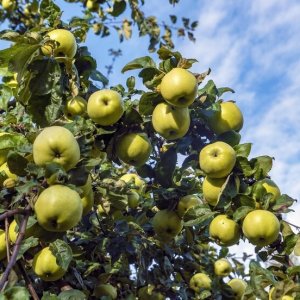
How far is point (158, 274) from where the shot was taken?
2.78 m

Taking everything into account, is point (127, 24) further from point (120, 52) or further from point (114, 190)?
point (114, 190)

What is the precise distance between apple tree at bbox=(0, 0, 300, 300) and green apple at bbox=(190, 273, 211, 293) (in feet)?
1.28

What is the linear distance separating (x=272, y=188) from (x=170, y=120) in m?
0.50

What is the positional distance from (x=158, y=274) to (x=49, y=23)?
151cm

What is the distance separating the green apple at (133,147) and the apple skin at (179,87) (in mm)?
213

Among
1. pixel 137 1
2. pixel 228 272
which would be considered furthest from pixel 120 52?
pixel 228 272

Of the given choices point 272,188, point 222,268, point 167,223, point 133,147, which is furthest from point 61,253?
point 222,268

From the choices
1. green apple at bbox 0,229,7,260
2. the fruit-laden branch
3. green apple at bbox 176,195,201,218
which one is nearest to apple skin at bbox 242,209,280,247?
green apple at bbox 176,195,201,218

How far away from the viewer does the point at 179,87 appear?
184cm

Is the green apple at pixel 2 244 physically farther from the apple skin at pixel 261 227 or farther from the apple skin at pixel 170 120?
the apple skin at pixel 261 227

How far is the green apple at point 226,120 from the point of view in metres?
2.16

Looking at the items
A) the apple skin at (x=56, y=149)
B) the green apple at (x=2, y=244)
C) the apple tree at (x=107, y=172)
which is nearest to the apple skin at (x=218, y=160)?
the apple tree at (x=107, y=172)

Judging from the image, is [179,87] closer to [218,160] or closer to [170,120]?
[170,120]

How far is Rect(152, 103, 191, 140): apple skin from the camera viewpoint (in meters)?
1.98
